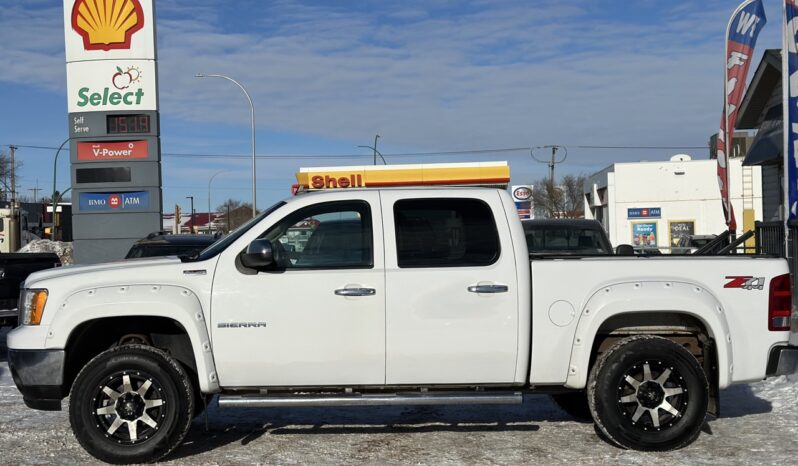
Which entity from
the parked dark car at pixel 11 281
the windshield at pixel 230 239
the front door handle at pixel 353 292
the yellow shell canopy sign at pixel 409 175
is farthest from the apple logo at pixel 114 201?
the front door handle at pixel 353 292

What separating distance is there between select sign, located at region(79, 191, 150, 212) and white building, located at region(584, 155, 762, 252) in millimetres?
30186

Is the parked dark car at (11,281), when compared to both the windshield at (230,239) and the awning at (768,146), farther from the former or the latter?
the awning at (768,146)

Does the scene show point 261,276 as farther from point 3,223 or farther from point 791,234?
point 3,223

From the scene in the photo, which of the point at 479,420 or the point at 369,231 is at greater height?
the point at 369,231

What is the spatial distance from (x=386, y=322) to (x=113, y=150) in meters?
21.1

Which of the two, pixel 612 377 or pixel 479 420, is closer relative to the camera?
pixel 612 377

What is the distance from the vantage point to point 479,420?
7.41 meters

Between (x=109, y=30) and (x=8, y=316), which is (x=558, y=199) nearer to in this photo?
(x=109, y=30)

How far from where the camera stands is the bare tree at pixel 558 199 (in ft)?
217

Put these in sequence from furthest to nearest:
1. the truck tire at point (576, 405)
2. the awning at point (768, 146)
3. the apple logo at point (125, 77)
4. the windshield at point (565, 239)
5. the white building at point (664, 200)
A: the white building at point (664, 200), the apple logo at point (125, 77), the awning at point (768, 146), the windshield at point (565, 239), the truck tire at point (576, 405)

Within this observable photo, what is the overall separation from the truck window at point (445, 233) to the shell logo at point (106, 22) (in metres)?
20.8

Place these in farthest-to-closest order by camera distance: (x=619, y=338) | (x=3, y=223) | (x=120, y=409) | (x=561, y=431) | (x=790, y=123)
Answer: (x=3, y=223) < (x=790, y=123) < (x=561, y=431) < (x=619, y=338) < (x=120, y=409)

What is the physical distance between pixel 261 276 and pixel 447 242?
1383 millimetres

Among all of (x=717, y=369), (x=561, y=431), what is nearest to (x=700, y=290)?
(x=717, y=369)
